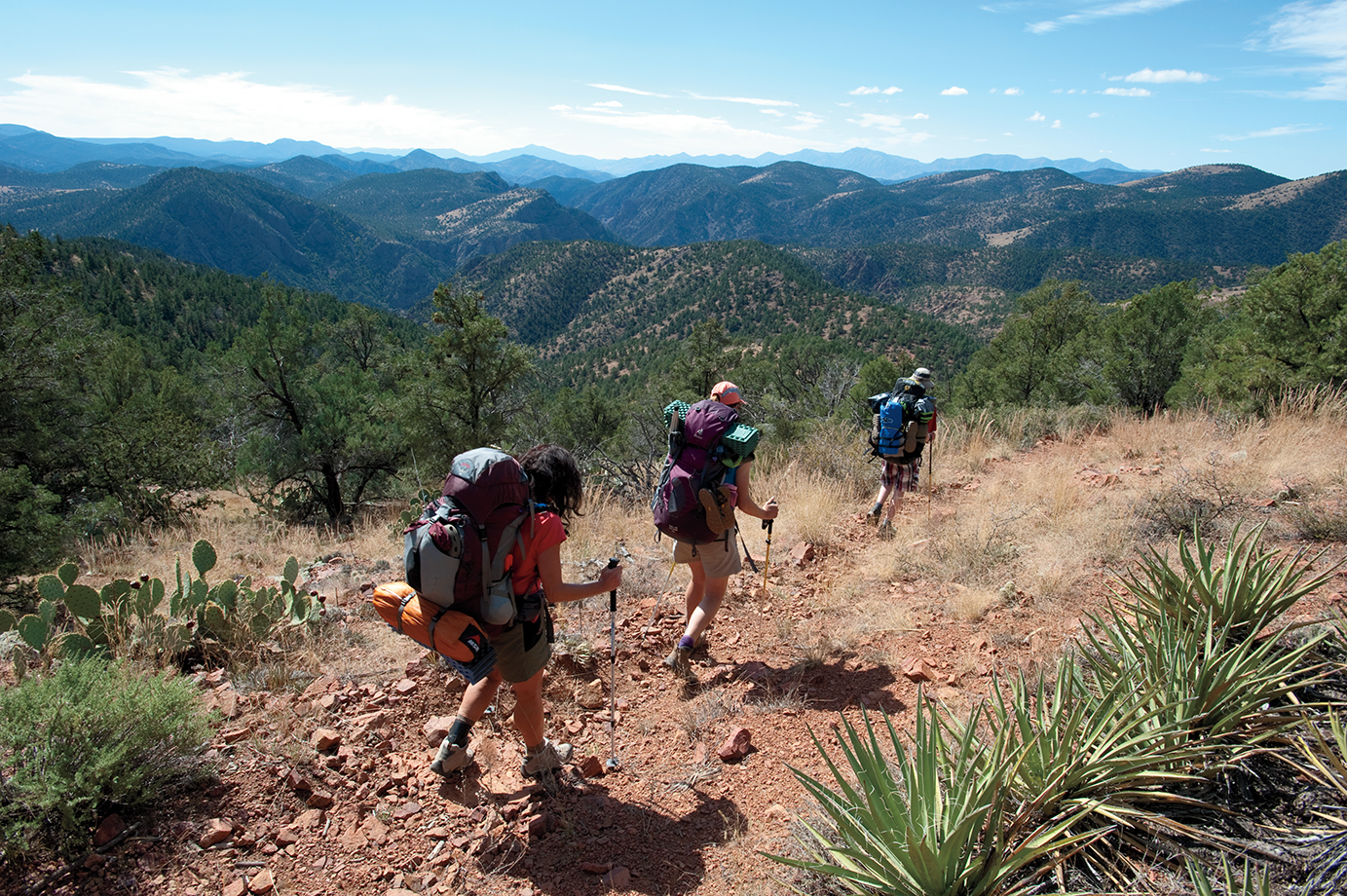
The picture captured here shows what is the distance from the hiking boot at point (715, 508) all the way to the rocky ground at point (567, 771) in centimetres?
92

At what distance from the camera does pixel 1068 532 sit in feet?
15.3

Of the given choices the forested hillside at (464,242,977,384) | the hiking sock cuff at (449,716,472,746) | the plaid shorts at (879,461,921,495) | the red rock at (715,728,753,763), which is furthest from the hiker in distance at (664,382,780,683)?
the forested hillside at (464,242,977,384)

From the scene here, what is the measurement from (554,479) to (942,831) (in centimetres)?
176

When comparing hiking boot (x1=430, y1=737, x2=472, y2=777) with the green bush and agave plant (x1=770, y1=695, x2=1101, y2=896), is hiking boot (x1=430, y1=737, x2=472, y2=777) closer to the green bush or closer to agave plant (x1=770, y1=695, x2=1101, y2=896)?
the green bush

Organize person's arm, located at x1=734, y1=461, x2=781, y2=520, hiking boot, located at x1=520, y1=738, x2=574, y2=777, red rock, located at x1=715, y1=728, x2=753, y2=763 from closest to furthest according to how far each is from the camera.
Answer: hiking boot, located at x1=520, y1=738, x2=574, y2=777
red rock, located at x1=715, y1=728, x2=753, y2=763
person's arm, located at x1=734, y1=461, x2=781, y2=520

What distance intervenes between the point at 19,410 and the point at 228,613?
25.3 feet

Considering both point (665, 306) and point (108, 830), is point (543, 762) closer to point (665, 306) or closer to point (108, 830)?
point (108, 830)

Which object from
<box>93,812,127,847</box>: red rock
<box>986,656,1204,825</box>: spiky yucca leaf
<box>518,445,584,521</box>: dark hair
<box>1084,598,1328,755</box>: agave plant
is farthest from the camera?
<box>518,445,584,521</box>: dark hair

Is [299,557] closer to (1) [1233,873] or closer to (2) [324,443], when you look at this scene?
(1) [1233,873]

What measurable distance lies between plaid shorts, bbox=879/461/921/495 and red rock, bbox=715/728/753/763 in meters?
3.36

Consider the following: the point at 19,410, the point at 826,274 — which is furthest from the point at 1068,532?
the point at 826,274

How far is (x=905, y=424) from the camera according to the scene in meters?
5.61

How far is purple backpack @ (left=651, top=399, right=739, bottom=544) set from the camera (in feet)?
11.0

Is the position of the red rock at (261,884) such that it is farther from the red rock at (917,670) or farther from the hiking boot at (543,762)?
the red rock at (917,670)
